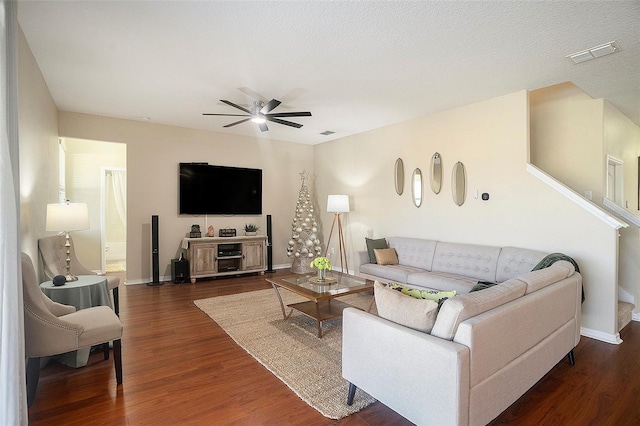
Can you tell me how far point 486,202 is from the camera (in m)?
4.45

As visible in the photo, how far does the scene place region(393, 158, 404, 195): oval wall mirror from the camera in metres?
5.62

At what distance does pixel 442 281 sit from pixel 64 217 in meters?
4.19

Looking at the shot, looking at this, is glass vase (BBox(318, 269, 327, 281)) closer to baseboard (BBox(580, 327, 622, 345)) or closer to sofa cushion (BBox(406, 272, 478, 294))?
sofa cushion (BBox(406, 272, 478, 294))

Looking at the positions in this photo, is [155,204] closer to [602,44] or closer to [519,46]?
[519,46]

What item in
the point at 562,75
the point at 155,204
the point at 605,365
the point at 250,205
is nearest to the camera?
the point at 605,365

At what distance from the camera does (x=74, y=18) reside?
2.56 metres

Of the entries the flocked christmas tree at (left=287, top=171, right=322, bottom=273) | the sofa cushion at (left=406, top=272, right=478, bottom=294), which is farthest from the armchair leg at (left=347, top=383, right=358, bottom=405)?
the flocked christmas tree at (left=287, top=171, right=322, bottom=273)

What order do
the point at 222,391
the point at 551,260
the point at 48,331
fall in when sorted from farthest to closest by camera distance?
the point at 551,260 < the point at 222,391 < the point at 48,331

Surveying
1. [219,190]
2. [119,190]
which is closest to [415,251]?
[219,190]

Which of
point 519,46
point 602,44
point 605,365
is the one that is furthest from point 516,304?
point 602,44

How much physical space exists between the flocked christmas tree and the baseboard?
449 centimetres

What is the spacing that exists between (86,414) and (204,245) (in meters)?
3.97

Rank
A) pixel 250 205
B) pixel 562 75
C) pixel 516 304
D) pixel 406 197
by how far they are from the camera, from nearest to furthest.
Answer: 1. pixel 516 304
2. pixel 562 75
3. pixel 406 197
4. pixel 250 205

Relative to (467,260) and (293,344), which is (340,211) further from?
(293,344)
